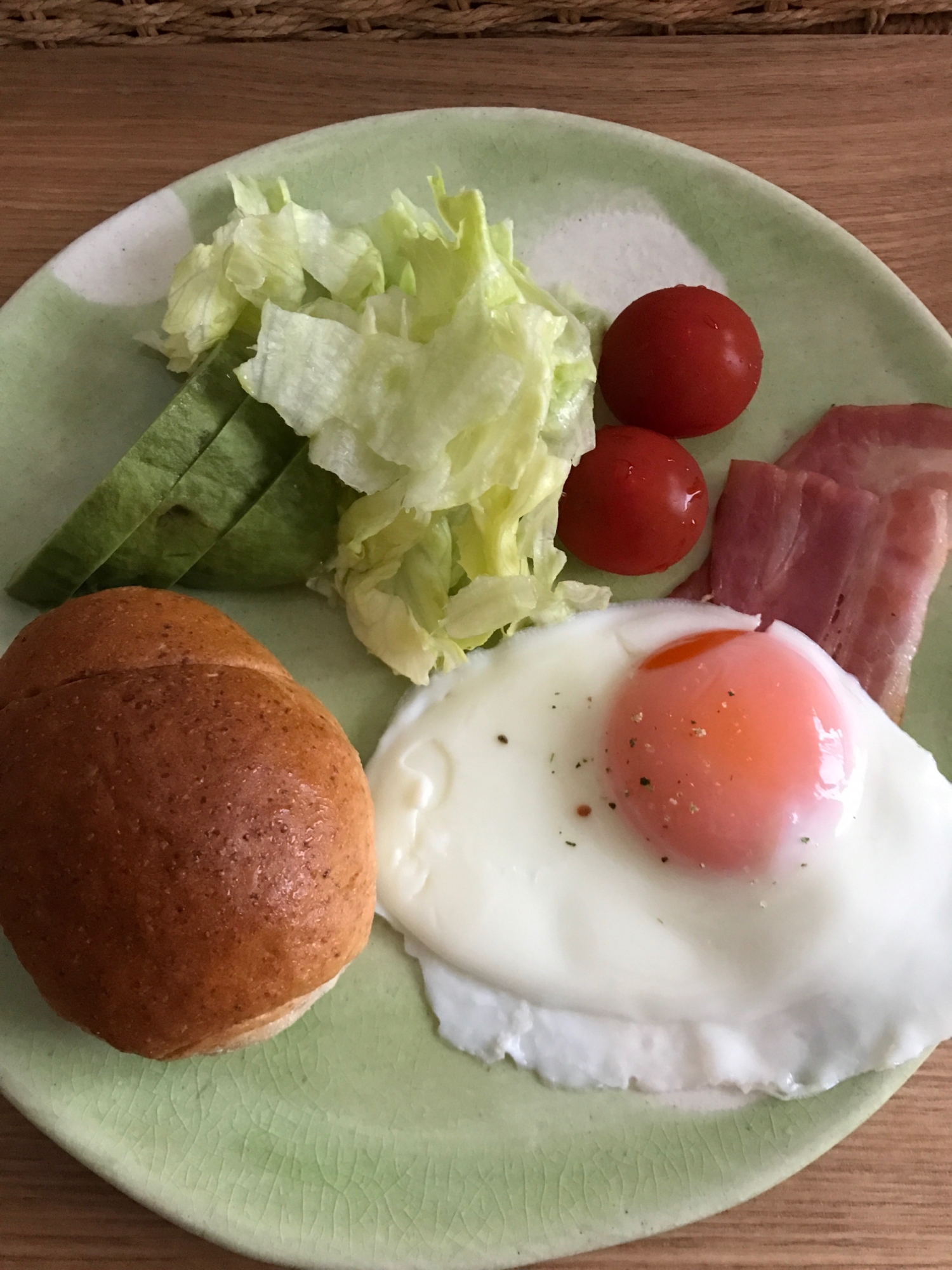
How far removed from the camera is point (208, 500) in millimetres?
1783

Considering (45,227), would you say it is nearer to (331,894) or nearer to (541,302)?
(541,302)

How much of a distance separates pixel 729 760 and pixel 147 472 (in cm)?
124

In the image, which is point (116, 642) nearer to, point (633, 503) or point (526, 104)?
point (633, 503)

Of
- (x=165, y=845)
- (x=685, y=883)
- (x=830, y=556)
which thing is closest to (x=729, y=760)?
(x=685, y=883)

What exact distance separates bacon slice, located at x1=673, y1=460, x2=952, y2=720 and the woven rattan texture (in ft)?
3.80

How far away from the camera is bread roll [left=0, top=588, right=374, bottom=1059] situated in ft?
4.56

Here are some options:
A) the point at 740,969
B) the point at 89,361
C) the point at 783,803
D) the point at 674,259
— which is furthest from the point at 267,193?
the point at 740,969

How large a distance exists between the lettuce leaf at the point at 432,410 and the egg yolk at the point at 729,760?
0.95 ft

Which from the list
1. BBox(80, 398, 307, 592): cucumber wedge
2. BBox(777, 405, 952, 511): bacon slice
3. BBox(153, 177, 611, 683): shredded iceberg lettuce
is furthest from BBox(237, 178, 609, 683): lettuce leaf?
BBox(777, 405, 952, 511): bacon slice

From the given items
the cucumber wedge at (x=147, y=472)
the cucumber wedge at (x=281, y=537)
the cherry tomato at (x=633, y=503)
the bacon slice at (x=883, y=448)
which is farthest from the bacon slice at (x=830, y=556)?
the cucumber wedge at (x=147, y=472)

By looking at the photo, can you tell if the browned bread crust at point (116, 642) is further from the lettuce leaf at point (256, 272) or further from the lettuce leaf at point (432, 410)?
the lettuce leaf at point (256, 272)

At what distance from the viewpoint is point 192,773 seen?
1424 millimetres

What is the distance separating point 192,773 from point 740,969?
1.10 meters

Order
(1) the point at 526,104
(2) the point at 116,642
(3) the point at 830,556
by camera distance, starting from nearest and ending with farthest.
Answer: (2) the point at 116,642 → (3) the point at 830,556 → (1) the point at 526,104
